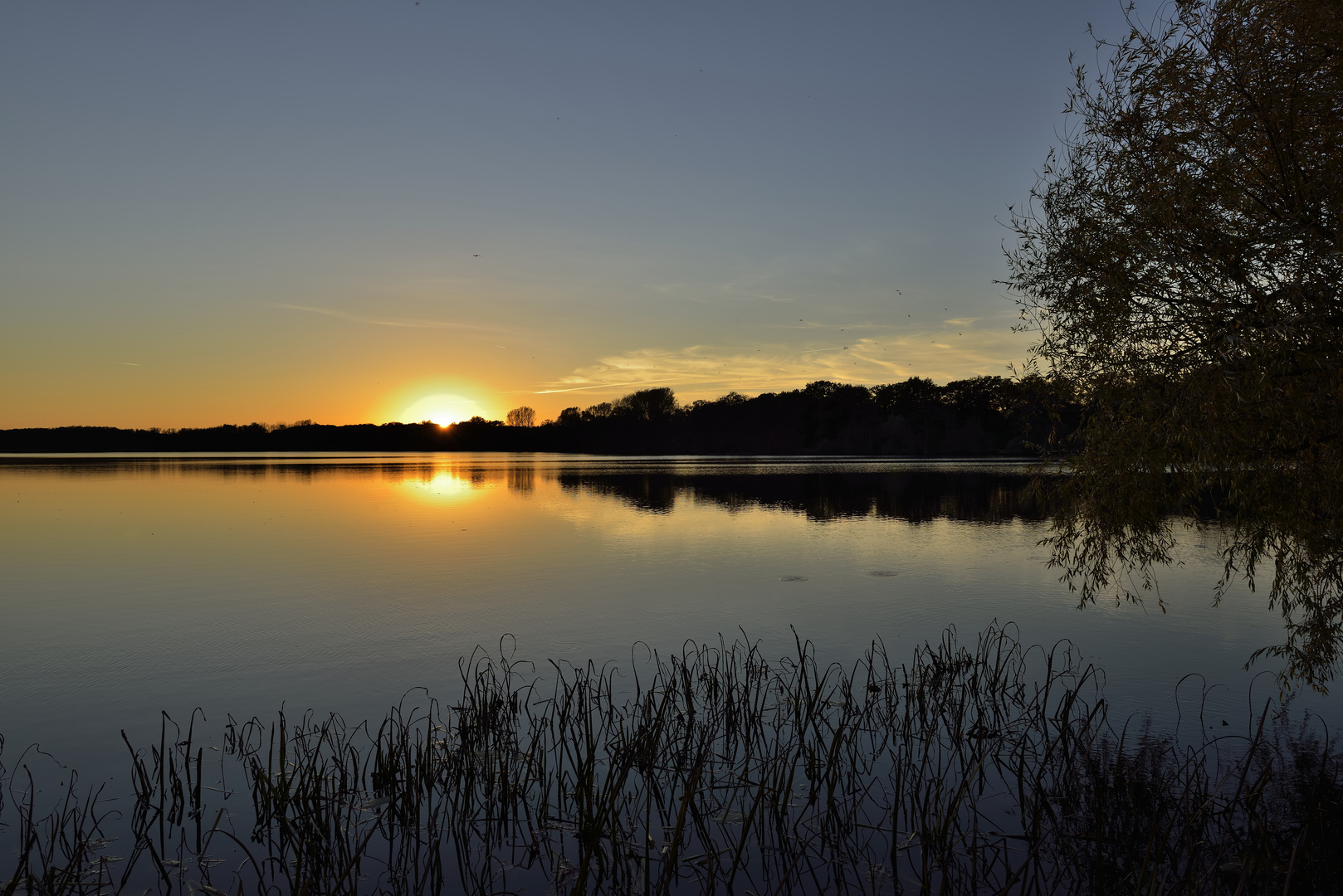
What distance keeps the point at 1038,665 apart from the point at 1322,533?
4.82 meters

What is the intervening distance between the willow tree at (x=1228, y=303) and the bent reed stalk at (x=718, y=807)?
305 cm

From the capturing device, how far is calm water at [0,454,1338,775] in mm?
12961

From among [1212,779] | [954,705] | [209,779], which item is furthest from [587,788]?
[1212,779]

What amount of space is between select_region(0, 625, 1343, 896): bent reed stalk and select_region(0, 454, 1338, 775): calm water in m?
2.05

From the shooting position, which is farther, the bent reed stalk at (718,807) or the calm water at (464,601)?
the calm water at (464,601)

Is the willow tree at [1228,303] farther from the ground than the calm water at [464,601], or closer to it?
farther from the ground

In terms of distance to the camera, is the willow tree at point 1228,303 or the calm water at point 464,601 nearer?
the willow tree at point 1228,303

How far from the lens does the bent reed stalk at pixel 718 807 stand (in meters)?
7.03

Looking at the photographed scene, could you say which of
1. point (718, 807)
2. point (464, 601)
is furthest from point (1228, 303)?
point (464, 601)

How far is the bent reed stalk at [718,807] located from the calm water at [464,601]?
6.72 feet

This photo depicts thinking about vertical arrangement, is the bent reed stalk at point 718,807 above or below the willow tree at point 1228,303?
below

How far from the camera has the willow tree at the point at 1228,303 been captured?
9969 mm

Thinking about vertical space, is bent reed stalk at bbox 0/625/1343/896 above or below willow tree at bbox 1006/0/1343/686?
below

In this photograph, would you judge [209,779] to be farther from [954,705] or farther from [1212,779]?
[1212,779]
